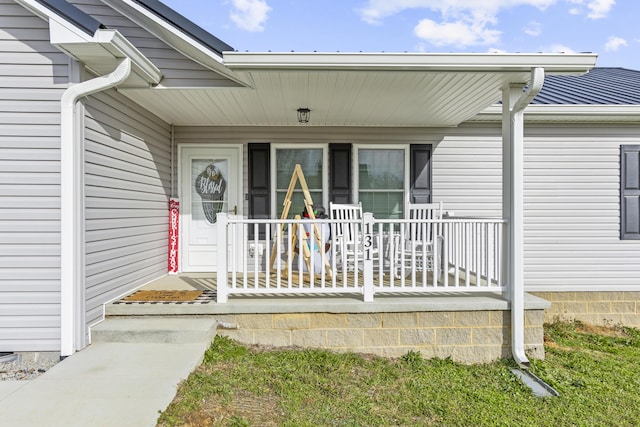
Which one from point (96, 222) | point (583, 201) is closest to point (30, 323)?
point (96, 222)

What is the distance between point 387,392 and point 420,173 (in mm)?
3204

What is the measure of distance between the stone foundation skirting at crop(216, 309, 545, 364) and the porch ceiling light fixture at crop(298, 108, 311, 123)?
2.32 m

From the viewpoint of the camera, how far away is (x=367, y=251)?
11.9ft

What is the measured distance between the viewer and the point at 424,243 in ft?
12.7

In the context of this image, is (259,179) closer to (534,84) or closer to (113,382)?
(113,382)

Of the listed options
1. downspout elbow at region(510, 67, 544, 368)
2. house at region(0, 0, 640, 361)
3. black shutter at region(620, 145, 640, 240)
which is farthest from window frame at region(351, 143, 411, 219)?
black shutter at region(620, 145, 640, 240)

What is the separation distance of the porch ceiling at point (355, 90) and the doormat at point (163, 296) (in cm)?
202

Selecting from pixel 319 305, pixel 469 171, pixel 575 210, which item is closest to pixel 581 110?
pixel 575 210

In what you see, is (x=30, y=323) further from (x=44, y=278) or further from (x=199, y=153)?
(x=199, y=153)

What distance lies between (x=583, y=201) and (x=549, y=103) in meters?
1.45

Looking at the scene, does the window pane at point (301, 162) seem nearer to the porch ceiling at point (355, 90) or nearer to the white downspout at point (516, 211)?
the porch ceiling at point (355, 90)

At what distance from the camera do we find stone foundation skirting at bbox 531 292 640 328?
5.28 meters

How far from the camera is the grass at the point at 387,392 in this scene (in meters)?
2.60

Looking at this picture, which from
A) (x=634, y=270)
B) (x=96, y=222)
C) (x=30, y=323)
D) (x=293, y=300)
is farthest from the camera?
(x=634, y=270)
